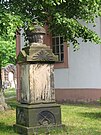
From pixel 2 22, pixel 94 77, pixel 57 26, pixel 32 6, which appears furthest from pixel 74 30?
pixel 94 77

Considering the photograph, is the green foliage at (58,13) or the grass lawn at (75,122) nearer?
the grass lawn at (75,122)

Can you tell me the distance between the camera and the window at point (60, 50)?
18.2m

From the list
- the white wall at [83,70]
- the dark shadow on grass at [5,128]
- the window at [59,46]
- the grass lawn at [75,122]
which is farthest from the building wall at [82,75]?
the dark shadow on grass at [5,128]

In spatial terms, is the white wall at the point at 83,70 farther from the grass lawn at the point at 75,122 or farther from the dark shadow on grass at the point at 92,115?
the dark shadow on grass at the point at 92,115

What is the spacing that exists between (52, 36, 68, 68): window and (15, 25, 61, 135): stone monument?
28.4 feet

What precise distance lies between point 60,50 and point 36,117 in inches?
405

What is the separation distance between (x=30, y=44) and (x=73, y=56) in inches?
348

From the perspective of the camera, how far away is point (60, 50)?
19016mm

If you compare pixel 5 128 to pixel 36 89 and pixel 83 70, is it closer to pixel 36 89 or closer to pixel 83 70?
pixel 36 89

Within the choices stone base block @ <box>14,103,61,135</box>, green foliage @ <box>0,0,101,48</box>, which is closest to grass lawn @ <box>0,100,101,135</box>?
stone base block @ <box>14,103,61,135</box>

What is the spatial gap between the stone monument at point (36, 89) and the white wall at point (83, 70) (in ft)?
25.4

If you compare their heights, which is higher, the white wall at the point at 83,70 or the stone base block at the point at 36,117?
the white wall at the point at 83,70

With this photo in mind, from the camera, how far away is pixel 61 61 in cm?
1848

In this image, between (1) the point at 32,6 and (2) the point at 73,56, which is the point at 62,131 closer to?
(1) the point at 32,6
